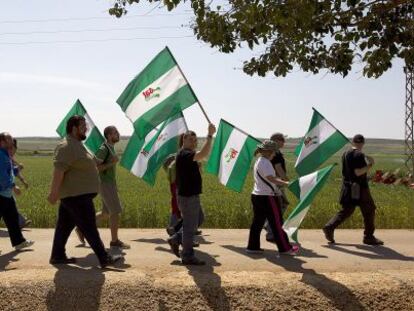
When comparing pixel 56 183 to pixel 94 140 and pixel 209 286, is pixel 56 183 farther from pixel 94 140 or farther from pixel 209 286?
pixel 94 140

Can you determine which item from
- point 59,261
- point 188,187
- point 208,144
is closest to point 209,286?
point 188,187

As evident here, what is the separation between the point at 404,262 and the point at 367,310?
6.99 feet

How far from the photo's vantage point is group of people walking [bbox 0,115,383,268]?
22.0 feet

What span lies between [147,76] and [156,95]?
12.6 inches

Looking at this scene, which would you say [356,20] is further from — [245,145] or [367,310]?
[367,310]

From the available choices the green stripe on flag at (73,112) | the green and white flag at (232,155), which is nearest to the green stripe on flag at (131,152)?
the green stripe on flag at (73,112)

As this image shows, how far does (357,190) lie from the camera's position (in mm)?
9070

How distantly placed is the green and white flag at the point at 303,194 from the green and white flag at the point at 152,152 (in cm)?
266

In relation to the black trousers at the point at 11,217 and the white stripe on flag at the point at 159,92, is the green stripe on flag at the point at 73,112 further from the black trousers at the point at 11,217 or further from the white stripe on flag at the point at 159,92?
the black trousers at the point at 11,217

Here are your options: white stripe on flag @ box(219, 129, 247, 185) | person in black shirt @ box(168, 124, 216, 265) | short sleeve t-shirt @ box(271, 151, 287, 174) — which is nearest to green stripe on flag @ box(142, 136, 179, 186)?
white stripe on flag @ box(219, 129, 247, 185)

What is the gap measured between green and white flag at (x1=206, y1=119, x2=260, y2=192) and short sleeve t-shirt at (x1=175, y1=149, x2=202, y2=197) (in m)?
2.10

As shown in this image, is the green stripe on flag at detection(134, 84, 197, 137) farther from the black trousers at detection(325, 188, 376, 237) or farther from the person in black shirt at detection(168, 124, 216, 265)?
the black trousers at detection(325, 188, 376, 237)

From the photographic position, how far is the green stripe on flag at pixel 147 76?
7.96m

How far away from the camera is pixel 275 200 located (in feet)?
26.2
